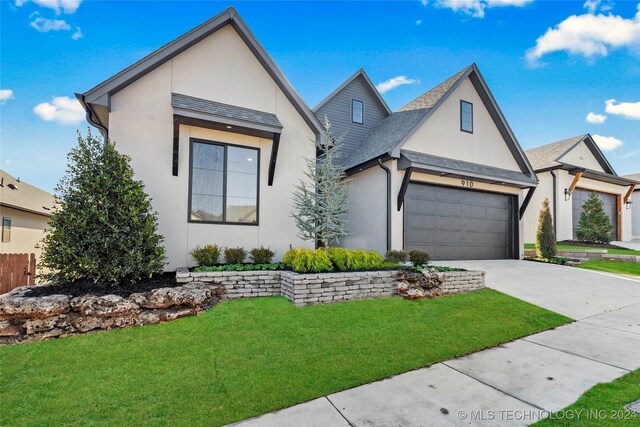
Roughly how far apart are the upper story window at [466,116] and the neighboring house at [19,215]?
16712mm

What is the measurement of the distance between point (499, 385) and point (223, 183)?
726 cm

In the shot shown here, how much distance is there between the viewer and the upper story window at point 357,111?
48.0ft

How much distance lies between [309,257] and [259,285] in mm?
1270

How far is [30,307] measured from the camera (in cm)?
454

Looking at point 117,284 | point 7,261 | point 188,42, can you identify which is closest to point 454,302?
point 117,284

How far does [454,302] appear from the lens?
6812 mm

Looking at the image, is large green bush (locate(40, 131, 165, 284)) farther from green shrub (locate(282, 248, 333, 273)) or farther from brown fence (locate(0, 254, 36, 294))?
brown fence (locate(0, 254, 36, 294))

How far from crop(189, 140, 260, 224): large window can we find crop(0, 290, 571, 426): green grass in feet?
9.44

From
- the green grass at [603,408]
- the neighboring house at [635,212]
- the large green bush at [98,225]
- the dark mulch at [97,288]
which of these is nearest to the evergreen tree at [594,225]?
the neighboring house at [635,212]

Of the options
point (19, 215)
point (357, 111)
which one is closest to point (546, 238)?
point (357, 111)

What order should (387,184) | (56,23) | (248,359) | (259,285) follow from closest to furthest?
1. (248,359)
2. (259,285)
3. (56,23)
4. (387,184)

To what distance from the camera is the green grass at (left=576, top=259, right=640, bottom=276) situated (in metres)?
11.2

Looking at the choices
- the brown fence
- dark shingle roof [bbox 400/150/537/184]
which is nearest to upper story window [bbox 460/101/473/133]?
dark shingle roof [bbox 400/150/537/184]

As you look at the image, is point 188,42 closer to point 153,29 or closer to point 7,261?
point 153,29
